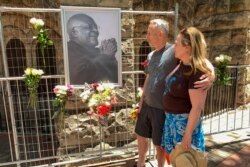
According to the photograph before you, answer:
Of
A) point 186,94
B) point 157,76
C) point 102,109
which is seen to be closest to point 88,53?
point 102,109

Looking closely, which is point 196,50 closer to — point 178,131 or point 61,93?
point 178,131

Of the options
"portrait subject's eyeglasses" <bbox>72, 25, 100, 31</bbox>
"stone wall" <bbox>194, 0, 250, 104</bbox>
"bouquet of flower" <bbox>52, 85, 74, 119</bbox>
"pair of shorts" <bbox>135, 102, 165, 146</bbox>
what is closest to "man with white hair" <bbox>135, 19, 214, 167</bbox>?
"pair of shorts" <bbox>135, 102, 165, 146</bbox>

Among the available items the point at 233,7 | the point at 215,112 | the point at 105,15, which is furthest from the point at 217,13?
the point at 105,15

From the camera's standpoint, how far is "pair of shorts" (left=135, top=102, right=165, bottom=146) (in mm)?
2507

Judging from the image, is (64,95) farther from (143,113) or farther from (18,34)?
(18,34)

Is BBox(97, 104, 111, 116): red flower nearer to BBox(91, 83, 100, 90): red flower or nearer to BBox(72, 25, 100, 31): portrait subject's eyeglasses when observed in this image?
BBox(91, 83, 100, 90): red flower

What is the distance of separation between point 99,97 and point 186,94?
3.69ft

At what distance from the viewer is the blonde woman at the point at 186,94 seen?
1.91 metres

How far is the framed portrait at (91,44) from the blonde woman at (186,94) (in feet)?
3.61

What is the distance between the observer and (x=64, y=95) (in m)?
2.82

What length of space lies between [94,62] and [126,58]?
2.93 feet

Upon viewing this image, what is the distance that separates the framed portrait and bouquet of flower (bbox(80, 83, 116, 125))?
0.18m

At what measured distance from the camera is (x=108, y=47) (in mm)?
3027

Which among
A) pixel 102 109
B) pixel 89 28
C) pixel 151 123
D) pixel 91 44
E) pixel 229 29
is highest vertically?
pixel 229 29
